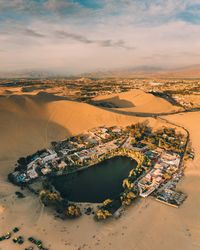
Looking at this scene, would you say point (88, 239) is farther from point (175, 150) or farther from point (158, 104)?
point (158, 104)

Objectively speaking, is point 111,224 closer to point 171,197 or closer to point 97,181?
point 171,197

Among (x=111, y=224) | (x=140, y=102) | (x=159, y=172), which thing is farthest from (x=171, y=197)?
(x=140, y=102)

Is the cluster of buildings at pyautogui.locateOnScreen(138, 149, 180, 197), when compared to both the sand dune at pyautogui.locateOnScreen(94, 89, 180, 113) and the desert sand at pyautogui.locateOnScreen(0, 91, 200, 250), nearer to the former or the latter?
the desert sand at pyautogui.locateOnScreen(0, 91, 200, 250)

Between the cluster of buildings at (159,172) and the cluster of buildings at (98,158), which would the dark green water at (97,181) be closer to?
the cluster of buildings at (98,158)

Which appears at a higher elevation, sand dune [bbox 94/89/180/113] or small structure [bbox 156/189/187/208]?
sand dune [bbox 94/89/180/113]

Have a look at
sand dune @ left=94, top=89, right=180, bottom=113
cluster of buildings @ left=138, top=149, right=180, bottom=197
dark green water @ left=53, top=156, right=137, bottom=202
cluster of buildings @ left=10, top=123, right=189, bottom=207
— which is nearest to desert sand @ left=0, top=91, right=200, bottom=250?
cluster of buildings @ left=138, top=149, right=180, bottom=197

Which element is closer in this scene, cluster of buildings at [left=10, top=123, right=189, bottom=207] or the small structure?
the small structure

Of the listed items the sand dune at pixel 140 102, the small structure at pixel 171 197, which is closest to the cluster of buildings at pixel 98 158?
the small structure at pixel 171 197

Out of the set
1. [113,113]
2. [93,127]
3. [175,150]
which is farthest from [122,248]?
[113,113]
